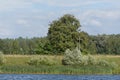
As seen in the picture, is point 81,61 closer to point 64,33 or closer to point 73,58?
point 73,58

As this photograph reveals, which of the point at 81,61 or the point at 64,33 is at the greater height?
the point at 64,33

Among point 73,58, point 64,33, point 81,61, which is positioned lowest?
point 81,61

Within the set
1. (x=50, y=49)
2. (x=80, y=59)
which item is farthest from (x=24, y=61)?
(x=50, y=49)

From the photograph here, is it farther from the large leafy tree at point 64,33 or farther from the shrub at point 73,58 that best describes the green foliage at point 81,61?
the large leafy tree at point 64,33

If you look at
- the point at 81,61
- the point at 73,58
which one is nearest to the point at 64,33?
the point at 73,58

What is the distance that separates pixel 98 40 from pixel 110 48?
6263 mm

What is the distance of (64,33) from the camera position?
112062 millimetres

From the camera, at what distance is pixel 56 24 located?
370ft

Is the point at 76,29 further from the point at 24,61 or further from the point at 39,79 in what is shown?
the point at 39,79

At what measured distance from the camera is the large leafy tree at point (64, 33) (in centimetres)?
10962

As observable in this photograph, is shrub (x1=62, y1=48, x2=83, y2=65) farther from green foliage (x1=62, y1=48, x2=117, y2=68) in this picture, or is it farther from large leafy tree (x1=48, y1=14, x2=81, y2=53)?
large leafy tree (x1=48, y1=14, x2=81, y2=53)

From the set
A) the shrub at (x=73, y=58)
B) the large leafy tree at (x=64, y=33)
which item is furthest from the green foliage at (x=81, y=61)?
the large leafy tree at (x=64, y=33)

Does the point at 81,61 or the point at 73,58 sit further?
the point at 73,58

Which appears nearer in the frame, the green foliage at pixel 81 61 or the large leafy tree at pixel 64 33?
the green foliage at pixel 81 61
